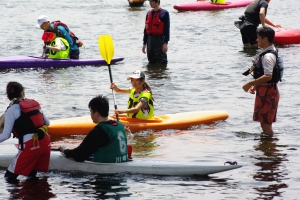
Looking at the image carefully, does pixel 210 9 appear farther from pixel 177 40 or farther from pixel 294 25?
pixel 177 40

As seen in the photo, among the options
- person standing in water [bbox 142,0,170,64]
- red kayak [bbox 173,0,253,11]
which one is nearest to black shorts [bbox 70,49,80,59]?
person standing in water [bbox 142,0,170,64]

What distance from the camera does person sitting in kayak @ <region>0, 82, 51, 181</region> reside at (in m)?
7.29

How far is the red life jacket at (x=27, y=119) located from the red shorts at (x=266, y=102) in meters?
2.80

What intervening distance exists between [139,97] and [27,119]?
8.21ft

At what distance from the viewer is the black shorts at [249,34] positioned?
1711cm

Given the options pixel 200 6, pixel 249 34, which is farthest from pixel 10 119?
pixel 200 6

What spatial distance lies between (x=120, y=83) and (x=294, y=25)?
965cm

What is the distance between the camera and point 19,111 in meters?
7.31

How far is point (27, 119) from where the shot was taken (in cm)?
736

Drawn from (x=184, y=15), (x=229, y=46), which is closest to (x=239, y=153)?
(x=229, y=46)

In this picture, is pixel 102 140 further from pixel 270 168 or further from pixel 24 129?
pixel 270 168

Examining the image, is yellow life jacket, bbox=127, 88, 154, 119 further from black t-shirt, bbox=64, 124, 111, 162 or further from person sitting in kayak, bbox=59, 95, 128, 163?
black t-shirt, bbox=64, 124, 111, 162

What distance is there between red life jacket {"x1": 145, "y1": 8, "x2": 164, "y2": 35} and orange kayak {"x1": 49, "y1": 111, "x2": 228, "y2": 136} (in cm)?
394

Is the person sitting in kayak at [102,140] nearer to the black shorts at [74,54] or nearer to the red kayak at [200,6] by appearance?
the black shorts at [74,54]
